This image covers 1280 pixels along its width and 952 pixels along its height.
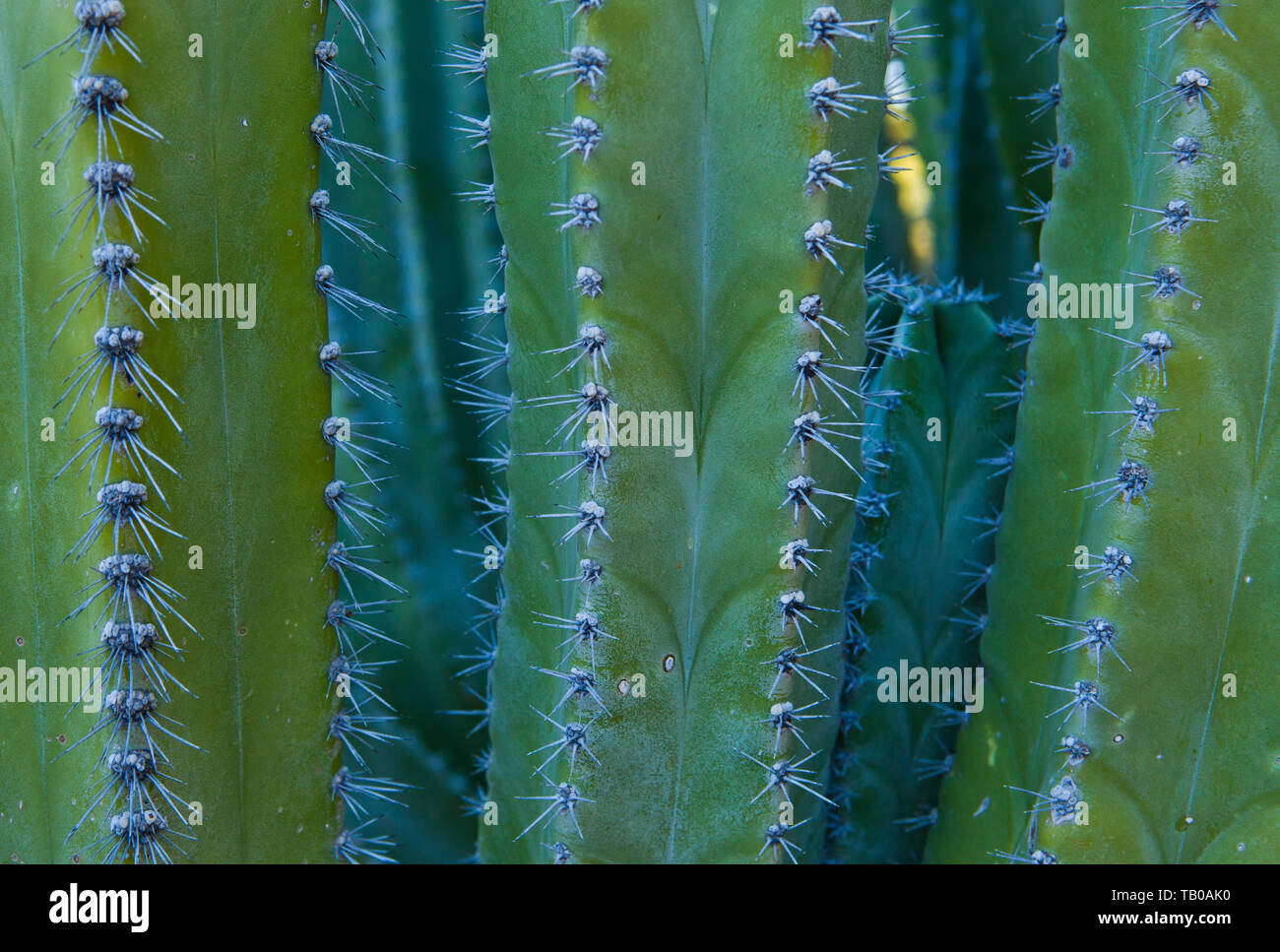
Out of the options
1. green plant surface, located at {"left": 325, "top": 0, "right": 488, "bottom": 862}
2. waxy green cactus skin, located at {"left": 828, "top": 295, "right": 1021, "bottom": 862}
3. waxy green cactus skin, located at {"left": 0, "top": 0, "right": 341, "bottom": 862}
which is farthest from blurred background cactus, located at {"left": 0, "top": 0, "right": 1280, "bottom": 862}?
green plant surface, located at {"left": 325, "top": 0, "right": 488, "bottom": 862}

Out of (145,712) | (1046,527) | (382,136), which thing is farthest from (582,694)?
(382,136)

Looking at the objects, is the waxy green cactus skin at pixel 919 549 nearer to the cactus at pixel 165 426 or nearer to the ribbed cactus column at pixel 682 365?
the ribbed cactus column at pixel 682 365

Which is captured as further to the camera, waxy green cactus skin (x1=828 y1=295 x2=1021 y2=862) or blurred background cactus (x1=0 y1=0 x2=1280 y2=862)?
waxy green cactus skin (x1=828 y1=295 x2=1021 y2=862)

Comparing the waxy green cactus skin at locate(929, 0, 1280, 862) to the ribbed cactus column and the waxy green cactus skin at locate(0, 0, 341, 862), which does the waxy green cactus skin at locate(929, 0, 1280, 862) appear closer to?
the ribbed cactus column

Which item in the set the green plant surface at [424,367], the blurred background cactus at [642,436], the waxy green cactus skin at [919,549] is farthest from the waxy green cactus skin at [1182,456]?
the green plant surface at [424,367]

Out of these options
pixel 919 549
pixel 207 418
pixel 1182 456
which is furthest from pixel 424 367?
pixel 1182 456

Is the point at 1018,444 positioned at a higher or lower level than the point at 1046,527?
higher

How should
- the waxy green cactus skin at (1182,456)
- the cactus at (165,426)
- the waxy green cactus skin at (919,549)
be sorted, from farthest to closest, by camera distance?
the waxy green cactus skin at (919,549) → the waxy green cactus skin at (1182,456) → the cactus at (165,426)

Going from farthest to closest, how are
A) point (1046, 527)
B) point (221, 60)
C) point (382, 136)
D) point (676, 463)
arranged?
point (382, 136)
point (1046, 527)
point (676, 463)
point (221, 60)
